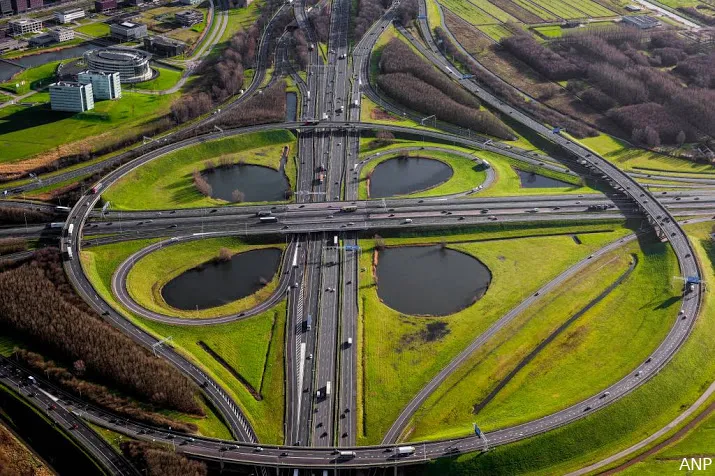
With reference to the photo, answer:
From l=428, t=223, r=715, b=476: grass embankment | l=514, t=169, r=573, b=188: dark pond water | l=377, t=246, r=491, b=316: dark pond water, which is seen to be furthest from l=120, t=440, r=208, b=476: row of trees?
l=514, t=169, r=573, b=188: dark pond water

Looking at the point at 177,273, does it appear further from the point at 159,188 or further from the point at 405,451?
the point at 405,451

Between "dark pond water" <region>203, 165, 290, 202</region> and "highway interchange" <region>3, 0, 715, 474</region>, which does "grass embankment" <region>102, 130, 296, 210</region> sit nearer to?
"highway interchange" <region>3, 0, 715, 474</region>

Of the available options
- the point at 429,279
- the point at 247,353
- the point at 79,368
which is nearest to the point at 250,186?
the point at 429,279

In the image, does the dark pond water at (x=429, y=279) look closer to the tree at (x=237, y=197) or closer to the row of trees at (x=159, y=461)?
the tree at (x=237, y=197)

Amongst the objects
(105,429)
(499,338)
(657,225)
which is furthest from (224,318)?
(657,225)

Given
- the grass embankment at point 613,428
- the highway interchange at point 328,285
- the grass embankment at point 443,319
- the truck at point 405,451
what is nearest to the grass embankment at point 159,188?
the highway interchange at point 328,285
